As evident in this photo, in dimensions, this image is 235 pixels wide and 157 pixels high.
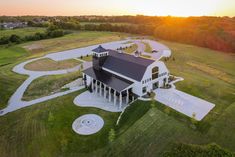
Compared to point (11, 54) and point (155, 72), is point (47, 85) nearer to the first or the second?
point (155, 72)

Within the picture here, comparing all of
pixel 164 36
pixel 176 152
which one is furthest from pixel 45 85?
pixel 164 36

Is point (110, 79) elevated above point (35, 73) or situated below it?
above

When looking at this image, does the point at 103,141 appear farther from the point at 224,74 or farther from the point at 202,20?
the point at 202,20

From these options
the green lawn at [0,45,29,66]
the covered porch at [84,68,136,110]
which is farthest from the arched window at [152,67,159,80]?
the green lawn at [0,45,29,66]

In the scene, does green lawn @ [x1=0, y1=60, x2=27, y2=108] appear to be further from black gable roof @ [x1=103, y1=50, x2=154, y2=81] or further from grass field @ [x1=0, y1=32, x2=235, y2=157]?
black gable roof @ [x1=103, y1=50, x2=154, y2=81]

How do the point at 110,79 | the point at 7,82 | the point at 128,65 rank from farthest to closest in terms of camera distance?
1. the point at 7,82
2. the point at 128,65
3. the point at 110,79

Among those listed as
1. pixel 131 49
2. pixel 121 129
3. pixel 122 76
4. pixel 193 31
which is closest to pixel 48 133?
pixel 121 129
